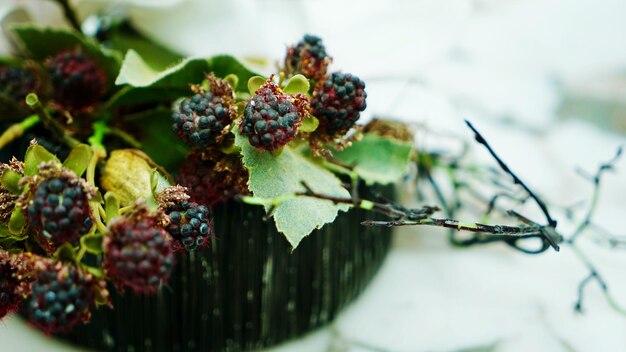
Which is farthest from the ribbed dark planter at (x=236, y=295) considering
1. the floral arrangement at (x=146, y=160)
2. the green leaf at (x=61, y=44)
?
the green leaf at (x=61, y=44)

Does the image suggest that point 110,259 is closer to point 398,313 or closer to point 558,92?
point 398,313

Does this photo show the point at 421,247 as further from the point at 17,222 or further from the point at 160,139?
the point at 17,222

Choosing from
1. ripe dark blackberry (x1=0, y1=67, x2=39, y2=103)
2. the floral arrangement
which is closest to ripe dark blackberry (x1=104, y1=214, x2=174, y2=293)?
the floral arrangement

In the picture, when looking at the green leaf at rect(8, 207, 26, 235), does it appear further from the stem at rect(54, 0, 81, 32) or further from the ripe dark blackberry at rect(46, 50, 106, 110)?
the stem at rect(54, 0, 81, 32)

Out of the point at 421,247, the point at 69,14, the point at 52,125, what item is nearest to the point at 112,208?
the point at 52,125

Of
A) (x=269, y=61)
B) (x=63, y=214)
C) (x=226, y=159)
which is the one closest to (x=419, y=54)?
(x=269, y=61)
